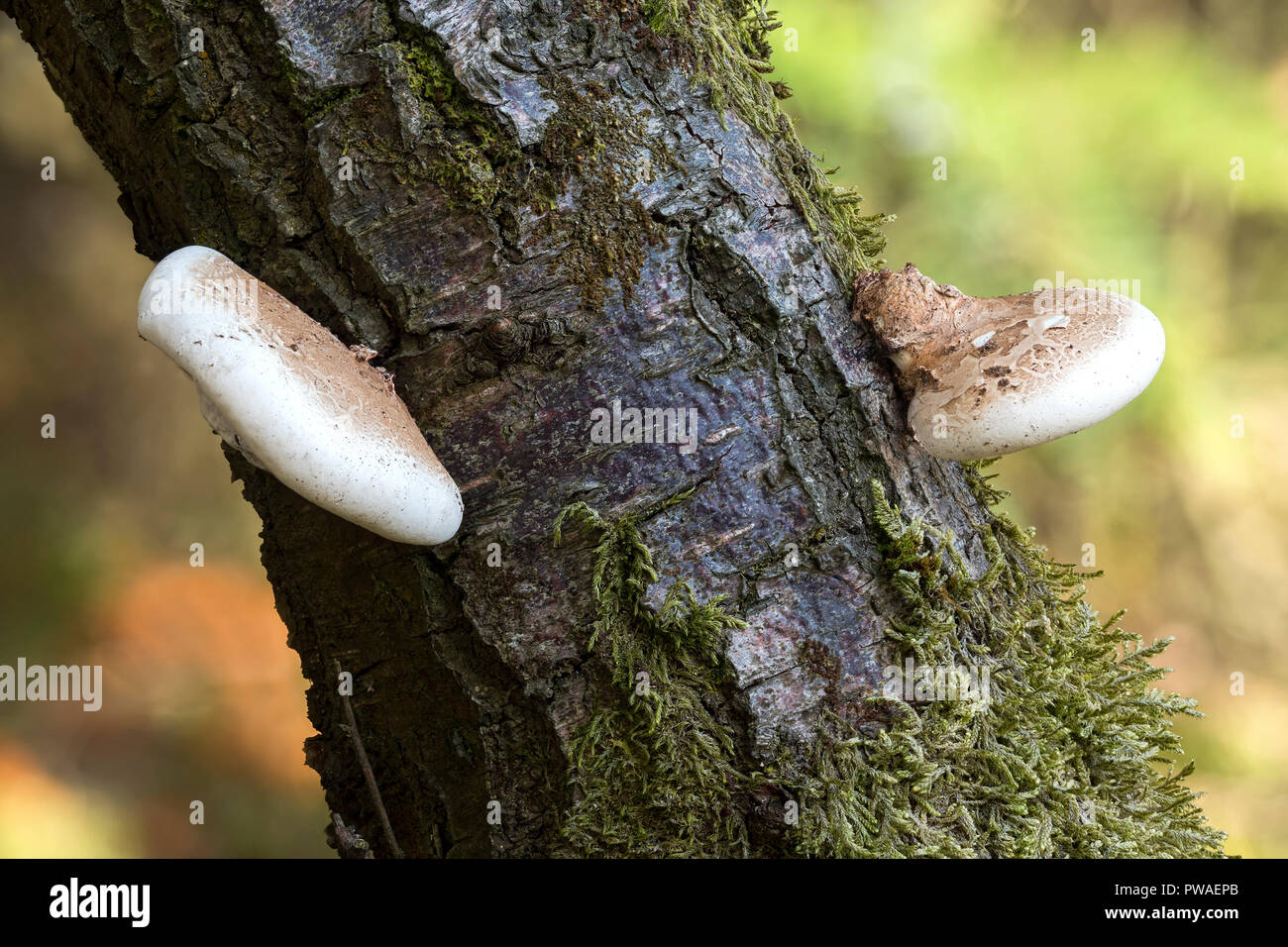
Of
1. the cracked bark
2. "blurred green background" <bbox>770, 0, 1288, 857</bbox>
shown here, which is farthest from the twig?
"blurred green background" <bbox>770, 0, 1288, 857</bbox>

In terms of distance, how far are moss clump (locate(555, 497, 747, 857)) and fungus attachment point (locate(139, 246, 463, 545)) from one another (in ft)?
1.04

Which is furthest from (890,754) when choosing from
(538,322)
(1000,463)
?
(1000,463)

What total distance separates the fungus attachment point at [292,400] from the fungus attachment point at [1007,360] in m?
1.05

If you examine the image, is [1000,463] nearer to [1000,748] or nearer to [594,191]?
[1000,748]

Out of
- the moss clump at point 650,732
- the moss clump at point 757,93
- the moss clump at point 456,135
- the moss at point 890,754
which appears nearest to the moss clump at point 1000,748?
the moss at point 890,754

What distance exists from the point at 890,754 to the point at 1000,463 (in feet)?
11.7

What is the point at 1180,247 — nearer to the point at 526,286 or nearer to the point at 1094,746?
the point at 1094,746

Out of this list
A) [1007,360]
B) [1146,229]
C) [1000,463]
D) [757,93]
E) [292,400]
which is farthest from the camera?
[1000,463]

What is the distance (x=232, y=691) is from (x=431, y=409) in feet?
15.6

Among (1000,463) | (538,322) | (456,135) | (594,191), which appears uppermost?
(1000,463)

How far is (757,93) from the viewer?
2.14m

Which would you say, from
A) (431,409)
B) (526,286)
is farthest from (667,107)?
(431,409)
